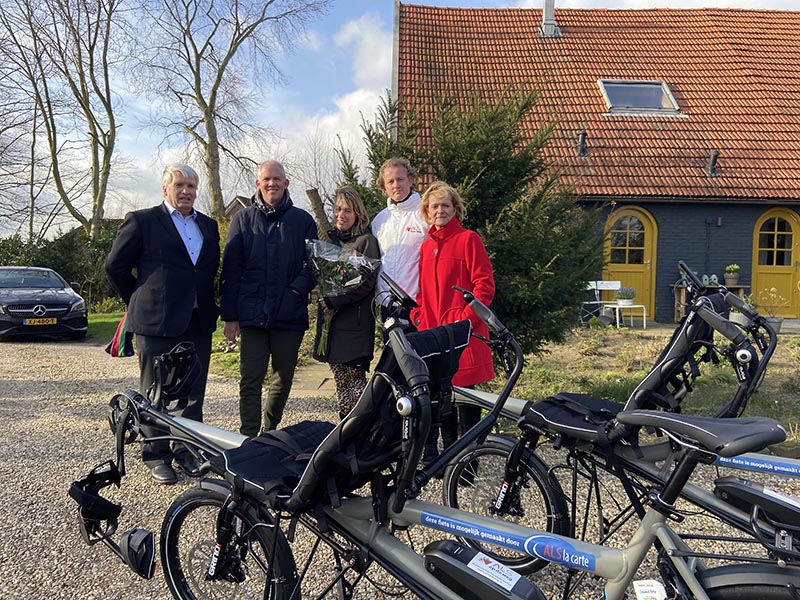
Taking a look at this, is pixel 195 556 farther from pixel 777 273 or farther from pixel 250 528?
pixel 777 273

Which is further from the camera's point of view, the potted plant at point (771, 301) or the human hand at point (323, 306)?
the potted plant at point (771, 301)

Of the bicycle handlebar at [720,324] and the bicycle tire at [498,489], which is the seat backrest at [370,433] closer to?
the bicycle tire at [498,489]

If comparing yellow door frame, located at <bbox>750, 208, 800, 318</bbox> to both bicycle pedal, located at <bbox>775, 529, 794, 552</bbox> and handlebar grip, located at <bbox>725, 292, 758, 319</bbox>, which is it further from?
bicycle pedal, located at <bbox>775, 529, 794, 552</bbox>

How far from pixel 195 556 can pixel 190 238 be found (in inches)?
88.3

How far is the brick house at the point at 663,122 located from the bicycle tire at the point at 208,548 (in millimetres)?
10138

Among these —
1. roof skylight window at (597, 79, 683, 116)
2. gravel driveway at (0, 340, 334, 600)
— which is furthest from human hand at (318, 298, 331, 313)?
roof skylight window at (597, 79, 683, 116)

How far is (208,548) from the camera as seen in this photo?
2594mm

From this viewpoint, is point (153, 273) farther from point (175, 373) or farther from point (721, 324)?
point (721, 324)

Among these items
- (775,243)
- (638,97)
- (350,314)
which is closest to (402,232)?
(350,314)

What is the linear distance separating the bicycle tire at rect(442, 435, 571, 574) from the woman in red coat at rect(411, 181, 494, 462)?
1.85 ft

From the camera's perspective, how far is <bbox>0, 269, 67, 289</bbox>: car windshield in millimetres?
12219

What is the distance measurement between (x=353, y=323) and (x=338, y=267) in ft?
1.47

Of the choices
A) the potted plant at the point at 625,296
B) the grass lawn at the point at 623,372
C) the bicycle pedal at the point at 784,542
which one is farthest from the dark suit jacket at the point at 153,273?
the potted plant at the point at 625,296

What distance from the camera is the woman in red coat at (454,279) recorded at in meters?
3.85
